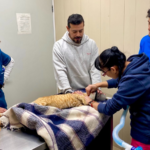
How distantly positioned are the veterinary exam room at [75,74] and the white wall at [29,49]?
12 mm

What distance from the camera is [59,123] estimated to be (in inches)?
39.1

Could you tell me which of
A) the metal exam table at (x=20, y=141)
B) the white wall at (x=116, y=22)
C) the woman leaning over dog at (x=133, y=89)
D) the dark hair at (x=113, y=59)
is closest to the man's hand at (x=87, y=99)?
the woman leaning over dog at (x=133, y=89)

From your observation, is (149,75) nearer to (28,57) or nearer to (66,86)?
(66,86)

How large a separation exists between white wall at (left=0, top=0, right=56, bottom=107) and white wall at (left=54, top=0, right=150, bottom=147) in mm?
471

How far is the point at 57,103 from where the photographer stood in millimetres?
1216

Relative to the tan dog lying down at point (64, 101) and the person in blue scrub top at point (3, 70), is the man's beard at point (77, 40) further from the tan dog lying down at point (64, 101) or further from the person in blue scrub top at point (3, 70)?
the person in blue scrub top at point (3, 70)

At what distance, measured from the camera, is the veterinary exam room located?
94cm

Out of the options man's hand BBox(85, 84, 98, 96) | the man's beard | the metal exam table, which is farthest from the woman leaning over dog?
the man's beard

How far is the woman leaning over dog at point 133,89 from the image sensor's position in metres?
0.95

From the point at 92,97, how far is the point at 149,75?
0.50 meters

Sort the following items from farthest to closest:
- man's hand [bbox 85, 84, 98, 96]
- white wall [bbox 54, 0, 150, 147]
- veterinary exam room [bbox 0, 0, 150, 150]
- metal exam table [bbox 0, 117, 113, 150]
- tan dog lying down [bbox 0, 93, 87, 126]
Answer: white wall [bbox 54, 0, 150, 147] → man's hand [bbox 85, 84, 98, 96] → tan dog lying down [bbox 0, 93, 87, 126] → veterinary exam room [bbox 0, 0, 150, 150] → metal exam table [bbox 0, 117, 113, 150]

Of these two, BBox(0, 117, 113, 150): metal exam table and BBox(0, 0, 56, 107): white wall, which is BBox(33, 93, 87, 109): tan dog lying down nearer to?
BBox(0, 117, 113, 150): metal exam table

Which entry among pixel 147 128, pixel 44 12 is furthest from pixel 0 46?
pixel 147 128

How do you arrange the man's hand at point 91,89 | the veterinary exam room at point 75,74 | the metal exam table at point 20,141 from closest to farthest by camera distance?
the metal exam table at point 20,141
the veterinary exam room at point 75,74
the man's hand at point 91,89
